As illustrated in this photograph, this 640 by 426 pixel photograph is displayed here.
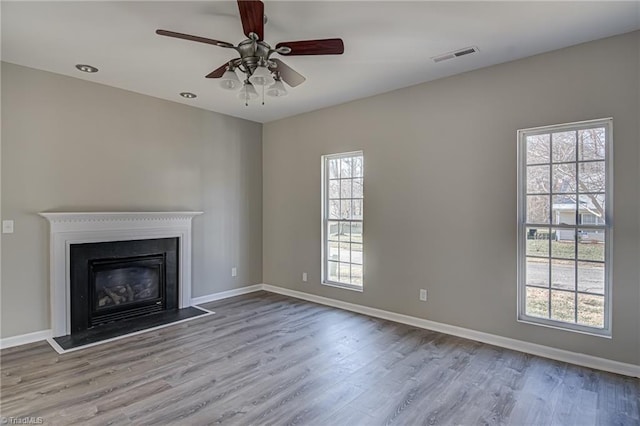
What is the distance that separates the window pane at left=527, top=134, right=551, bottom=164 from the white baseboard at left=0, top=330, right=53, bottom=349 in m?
5.24

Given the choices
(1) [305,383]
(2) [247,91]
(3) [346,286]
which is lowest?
(1) [305,383]

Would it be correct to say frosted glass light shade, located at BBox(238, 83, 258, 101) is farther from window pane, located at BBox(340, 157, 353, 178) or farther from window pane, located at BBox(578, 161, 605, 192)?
window pane, located at BBox(578, 161, 605, 192)

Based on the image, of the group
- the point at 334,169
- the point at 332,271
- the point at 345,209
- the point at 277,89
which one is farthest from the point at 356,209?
the point at 277,89

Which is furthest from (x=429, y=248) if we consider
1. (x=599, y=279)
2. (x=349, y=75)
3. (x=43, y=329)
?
Answer: (x=43, y=329)

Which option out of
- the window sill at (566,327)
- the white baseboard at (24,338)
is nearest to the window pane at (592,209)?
the window sill at (566,327)

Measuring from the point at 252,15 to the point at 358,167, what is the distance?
2826 mm

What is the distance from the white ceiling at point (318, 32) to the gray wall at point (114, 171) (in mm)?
401

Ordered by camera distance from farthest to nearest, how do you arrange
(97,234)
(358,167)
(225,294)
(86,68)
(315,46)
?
(225,294) → (358,167) → (97,234) → (86,68) → (315,46)

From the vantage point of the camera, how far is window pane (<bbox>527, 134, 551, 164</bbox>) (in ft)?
10.7

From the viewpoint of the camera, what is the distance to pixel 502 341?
3434 millimetres

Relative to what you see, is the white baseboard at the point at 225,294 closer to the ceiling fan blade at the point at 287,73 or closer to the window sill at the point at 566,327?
the ceiling fan blade at the point at 287,73

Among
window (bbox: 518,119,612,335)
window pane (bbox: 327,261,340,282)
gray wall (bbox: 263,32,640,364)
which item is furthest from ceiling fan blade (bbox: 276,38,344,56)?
window pane (bbox: 327,261,340,282)

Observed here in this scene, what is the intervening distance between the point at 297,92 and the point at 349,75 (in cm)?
81

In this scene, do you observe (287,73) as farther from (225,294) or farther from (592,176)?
(225,294)
